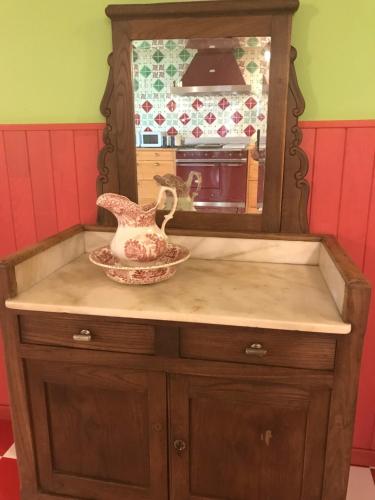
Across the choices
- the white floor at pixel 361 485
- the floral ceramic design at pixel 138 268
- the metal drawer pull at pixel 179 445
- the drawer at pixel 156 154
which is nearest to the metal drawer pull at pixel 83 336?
the floral ceramic design at pixel 138 268

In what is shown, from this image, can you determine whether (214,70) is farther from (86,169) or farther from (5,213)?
(5,213)

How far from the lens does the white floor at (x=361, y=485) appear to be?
1.53 metres

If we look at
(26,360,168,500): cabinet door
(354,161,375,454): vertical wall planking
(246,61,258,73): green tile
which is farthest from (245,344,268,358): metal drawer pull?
(246,61,258,73): green tile

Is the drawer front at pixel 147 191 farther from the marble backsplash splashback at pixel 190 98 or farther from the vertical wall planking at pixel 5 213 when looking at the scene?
the vertical wall planking at pixel 5 213

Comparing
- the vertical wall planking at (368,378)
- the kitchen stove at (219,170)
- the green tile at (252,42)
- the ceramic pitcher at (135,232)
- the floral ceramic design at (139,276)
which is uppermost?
the green tile at (252,42)

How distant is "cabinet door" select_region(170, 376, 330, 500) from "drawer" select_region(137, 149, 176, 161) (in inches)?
29.5

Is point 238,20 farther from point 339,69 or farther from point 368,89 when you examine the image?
point 368,89

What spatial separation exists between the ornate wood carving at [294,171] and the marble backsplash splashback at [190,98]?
9 cm

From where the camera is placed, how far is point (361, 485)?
158cm

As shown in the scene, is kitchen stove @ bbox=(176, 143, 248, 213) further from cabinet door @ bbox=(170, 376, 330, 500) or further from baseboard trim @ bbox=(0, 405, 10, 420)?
baseboard trim @ bbox=(0, 405, 10, 420)

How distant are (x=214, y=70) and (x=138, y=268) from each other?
2.32 ft

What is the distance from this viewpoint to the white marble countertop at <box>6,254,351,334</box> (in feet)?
3.48

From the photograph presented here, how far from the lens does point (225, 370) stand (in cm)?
112

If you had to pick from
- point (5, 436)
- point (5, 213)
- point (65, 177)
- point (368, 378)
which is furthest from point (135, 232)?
point (5, 436)
